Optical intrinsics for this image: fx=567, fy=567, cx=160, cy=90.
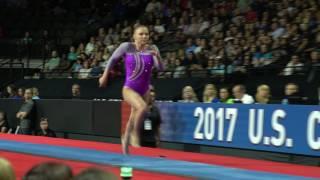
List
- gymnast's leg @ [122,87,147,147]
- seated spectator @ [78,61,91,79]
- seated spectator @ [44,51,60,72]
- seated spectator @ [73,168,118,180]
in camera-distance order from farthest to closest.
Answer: seated spectator @ [44,51,60,72]
seated spectator @ [78,61,91,79]
gymnast's leg @ [122,87,147,147]
seated spectator @ [73,168,118,180]

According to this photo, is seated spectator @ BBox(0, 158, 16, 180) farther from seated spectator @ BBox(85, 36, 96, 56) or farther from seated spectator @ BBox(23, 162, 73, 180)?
seated spectator @ BBox(85, 36, 96, 56)

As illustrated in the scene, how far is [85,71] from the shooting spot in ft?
48.4

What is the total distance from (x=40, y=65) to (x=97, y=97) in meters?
5.65

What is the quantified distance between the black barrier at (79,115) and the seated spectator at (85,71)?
188cm

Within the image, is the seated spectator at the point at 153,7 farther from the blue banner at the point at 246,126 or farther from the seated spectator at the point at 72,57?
the blue banner at the point at 246,126

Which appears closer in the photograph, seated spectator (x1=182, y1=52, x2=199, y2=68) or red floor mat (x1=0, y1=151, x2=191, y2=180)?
red floor mat (x1=0, y1=151, x2=191, y2=180)

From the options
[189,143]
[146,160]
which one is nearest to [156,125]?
[189,143]

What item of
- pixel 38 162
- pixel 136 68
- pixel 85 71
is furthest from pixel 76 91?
pixel 38 162

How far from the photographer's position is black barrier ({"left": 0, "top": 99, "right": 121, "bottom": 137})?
11.3m

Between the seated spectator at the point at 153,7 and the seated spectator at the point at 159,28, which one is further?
the seated spectator at the point at 153,7

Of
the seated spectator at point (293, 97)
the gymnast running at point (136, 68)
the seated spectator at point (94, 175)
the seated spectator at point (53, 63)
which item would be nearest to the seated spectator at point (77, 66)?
the seated spectator at point (53, 63)

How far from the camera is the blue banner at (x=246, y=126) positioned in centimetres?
775

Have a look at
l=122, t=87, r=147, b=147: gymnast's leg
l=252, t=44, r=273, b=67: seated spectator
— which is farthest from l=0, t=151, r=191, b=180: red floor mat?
l=252, t=44, r=273, b=67: seated spectator

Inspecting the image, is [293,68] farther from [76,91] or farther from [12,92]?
[12,92]
